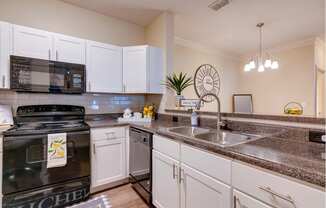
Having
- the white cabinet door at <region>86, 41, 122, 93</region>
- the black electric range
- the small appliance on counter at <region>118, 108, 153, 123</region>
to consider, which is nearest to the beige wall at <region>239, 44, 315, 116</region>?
the small appliance on counter at <region>118, 108, 153, 123</region>

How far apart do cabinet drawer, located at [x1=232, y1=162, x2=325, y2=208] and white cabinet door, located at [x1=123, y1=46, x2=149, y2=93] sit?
183 cm

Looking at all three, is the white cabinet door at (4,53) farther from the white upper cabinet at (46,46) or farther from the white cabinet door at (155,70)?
the white cabinet door at (155,70)

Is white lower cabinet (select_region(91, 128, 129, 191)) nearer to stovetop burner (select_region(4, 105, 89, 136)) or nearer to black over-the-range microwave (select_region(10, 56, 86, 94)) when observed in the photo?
stovetop burner (select_region(4, 105, 89, 136))

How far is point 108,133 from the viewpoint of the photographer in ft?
6.79

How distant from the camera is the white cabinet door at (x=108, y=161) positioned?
1982mm

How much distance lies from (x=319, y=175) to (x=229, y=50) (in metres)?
4.43

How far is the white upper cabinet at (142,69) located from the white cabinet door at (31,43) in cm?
99

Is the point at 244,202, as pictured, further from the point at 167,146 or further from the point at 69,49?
the point at 69,49

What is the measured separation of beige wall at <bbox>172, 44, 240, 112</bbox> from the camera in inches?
145

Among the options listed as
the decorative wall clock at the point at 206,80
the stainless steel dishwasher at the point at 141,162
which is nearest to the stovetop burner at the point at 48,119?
the stainless steel dishwasher at the point at 141,162

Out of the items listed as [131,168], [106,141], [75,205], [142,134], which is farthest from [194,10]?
[75,205]

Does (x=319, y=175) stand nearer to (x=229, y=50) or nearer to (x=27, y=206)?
(x=27, y=206)

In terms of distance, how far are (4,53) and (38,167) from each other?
1261mm

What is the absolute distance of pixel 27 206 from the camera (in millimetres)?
1540
